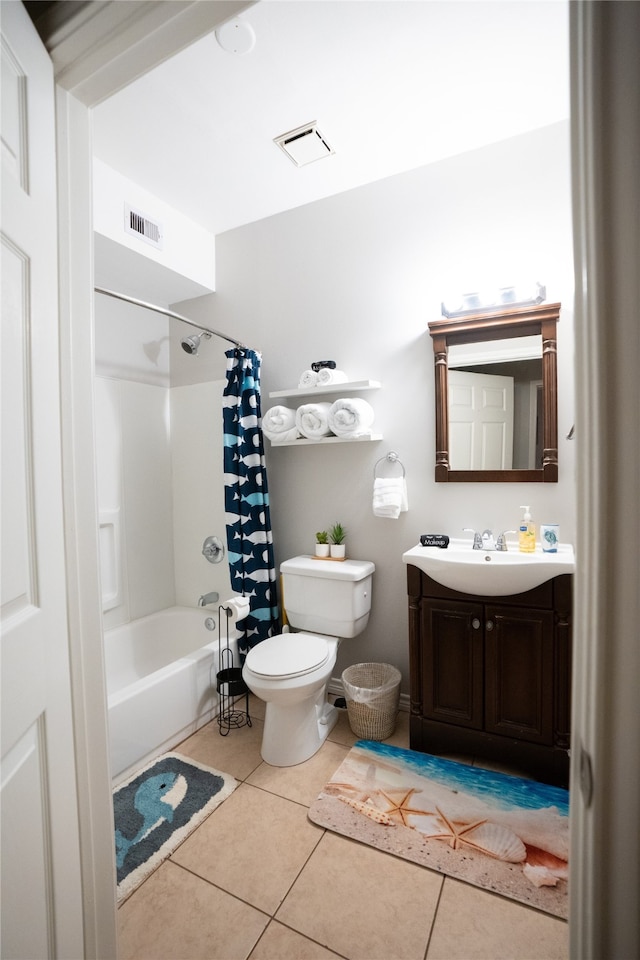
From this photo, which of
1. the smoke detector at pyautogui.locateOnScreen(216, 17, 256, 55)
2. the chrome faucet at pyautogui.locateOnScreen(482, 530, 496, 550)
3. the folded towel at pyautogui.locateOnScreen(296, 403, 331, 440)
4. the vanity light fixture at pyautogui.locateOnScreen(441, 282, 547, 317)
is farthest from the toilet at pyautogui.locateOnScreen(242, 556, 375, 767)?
the smoke detector at pyautogui.locateOnScreen(216, 17, 256, 55)

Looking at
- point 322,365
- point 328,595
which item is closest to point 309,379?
point 322,365

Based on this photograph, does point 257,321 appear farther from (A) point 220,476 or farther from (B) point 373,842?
(B) point 373,842

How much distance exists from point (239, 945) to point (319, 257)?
2.85 m

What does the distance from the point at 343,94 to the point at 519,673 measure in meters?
2.41

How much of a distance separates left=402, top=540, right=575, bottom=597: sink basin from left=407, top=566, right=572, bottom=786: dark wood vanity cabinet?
0.08m

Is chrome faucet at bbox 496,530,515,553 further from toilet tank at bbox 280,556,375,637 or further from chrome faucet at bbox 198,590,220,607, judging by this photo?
chrome faucet at bbox 198,590,220,607

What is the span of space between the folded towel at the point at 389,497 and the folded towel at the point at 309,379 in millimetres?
619

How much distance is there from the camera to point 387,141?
203cm

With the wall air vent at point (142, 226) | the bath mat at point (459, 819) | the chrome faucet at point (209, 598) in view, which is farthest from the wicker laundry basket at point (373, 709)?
the wall air vent at point (142, 226)

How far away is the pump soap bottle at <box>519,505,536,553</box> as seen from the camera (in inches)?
76.3

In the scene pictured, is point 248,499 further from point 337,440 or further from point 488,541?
point 488,541

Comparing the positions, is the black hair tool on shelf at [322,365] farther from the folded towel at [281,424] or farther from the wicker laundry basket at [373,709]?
the wicker laundry basket at [373,709]

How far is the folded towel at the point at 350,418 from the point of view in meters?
2.19

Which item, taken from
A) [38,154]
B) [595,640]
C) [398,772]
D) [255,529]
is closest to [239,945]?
[398,772]
